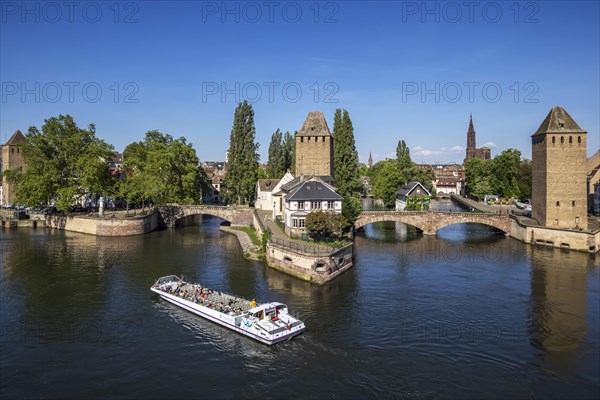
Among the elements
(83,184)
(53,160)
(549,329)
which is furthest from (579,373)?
(53,160)

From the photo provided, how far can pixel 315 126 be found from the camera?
72.5 meters

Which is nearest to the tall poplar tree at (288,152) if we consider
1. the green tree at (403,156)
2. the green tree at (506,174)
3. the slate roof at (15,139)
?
the green tree at (403,156)

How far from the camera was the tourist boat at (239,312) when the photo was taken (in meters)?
28.4

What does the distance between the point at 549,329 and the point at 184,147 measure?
7040cm

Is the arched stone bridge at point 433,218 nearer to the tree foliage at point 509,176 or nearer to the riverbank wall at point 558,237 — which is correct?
the riverbank wall at point 558,237

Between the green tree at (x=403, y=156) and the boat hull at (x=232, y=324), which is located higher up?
the green tree at (x=403, y=156)

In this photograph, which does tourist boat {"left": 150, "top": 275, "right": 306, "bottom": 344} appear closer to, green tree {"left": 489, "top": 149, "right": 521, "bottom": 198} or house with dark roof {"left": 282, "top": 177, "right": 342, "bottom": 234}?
house with dark roof {"left": 282, "top": 177, "right": 342, "bottom": 234}

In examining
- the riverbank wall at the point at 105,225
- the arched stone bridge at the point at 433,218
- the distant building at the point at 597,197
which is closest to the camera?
the riverbank wall at the point at 105,225

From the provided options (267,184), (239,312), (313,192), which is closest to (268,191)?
(267,184)

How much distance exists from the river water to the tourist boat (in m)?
0.68

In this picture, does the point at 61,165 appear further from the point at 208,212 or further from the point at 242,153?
the point at 242,153

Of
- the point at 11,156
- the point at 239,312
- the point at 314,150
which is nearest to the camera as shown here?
the point at 239,312

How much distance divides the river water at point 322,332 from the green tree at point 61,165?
21998 mm

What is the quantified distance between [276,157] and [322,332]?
7834 centimetres
